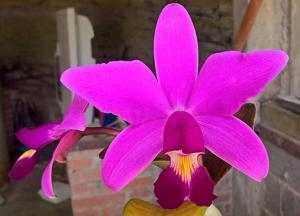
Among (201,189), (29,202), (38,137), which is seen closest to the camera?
(201,189)

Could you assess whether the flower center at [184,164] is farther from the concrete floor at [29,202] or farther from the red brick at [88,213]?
the concrete floor at [29,202]

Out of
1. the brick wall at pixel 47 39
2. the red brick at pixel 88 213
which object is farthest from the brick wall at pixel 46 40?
the red brick at pixel 88 213

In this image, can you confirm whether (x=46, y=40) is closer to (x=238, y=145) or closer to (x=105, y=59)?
(x=105, y=59)

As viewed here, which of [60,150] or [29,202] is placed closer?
[60,150]

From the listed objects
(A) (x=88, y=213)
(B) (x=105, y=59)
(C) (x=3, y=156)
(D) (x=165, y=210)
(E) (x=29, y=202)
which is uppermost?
(D) (x=165, y=210)

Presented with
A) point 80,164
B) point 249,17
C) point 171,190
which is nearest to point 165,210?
point 171,190

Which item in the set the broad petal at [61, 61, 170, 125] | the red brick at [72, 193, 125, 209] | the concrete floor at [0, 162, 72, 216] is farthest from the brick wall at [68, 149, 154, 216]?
the broad petal at [61, 61, 170, 125]

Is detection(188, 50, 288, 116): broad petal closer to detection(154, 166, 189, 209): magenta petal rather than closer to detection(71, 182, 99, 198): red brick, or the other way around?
detection(154, 166, 189, 209): magenta petal
